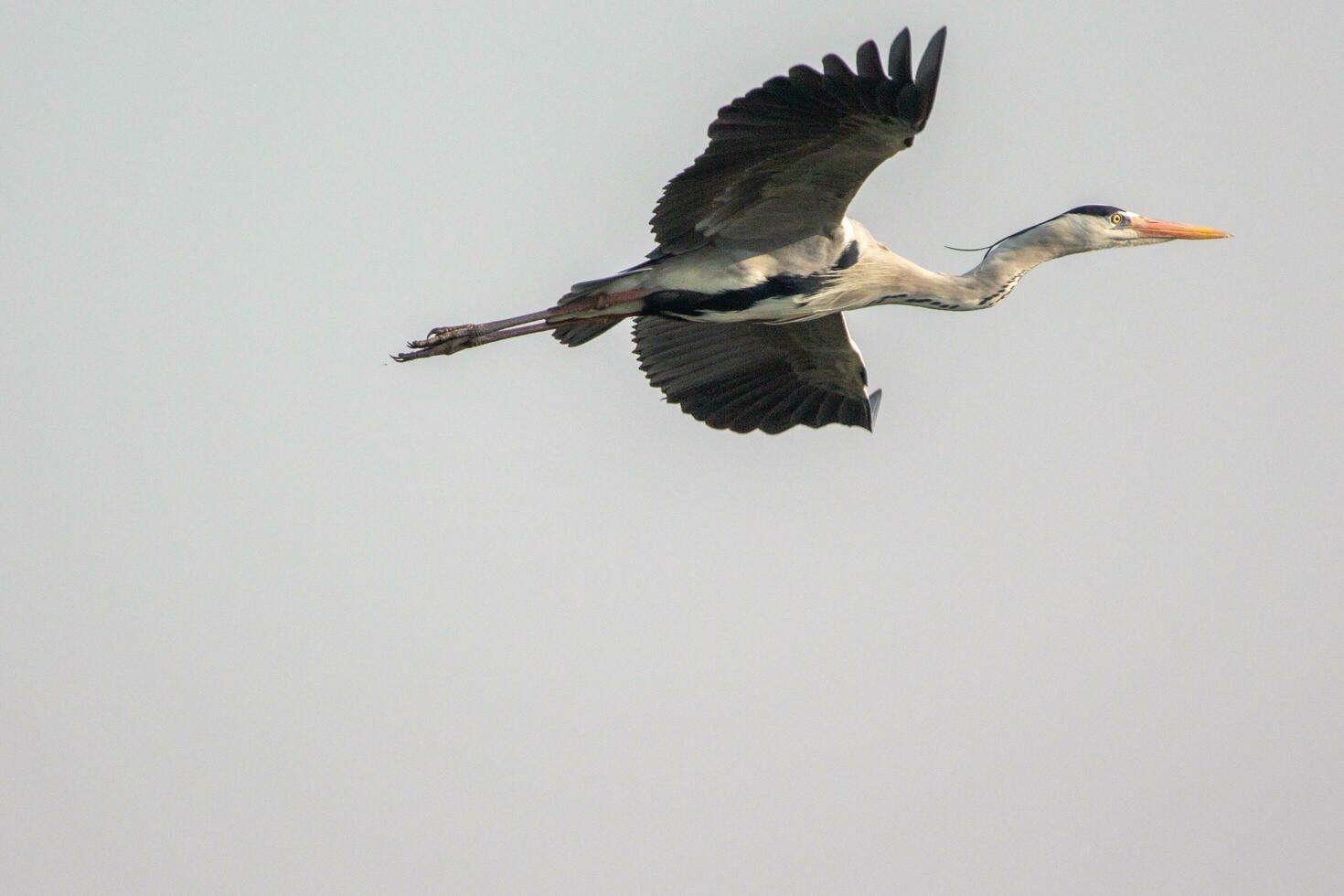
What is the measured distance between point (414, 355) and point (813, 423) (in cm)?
291

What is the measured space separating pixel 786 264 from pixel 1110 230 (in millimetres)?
2799

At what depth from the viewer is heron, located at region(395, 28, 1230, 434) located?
1048 cm

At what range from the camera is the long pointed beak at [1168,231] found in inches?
525

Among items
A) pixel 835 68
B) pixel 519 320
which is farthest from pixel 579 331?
pixel 835 68

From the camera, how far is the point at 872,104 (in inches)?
409

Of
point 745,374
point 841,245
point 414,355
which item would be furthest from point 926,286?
point 414,355

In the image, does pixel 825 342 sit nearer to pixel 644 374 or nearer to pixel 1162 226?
pixel 644 374

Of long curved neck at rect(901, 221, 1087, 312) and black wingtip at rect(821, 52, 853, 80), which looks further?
long curved neck at rect(901, 221, 1087, 312)

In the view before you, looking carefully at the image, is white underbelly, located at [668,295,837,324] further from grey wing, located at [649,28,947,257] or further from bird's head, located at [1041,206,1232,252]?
bird's head, located at [1041,206,1232,252]

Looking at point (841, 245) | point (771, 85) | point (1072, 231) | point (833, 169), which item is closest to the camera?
point (771, 85)

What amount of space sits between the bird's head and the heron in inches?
0.4

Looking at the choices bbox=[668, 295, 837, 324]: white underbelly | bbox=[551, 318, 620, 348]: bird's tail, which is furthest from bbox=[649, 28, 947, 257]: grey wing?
bbox=[551, 318, 620, 348]: bird's tail

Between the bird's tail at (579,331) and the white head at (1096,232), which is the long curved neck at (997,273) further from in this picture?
the bird's tail at (579,331)

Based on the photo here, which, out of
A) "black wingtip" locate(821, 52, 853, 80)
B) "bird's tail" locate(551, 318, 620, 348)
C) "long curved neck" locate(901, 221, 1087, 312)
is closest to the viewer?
"black wingtip" locate(821, 52, 853, 80)
